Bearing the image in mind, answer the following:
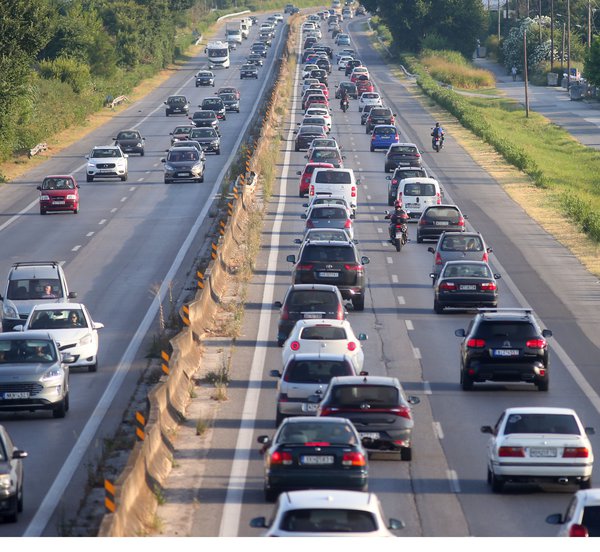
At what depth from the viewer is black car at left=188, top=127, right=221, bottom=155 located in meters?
76.4

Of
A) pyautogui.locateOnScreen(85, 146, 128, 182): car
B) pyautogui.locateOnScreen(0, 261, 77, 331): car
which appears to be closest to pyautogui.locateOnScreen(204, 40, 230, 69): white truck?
pyautogui.locateOnScreen(85, 146, 128, 182): car

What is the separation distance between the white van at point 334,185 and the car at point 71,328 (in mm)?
22682

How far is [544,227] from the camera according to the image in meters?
53.9

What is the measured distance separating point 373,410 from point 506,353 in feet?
20.1

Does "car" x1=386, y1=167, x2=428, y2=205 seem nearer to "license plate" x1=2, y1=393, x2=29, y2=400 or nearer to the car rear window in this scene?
"license plate" x1=2, y1=393, x2=29, y2=400

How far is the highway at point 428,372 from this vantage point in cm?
2016

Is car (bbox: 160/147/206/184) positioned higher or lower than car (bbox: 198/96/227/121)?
higher

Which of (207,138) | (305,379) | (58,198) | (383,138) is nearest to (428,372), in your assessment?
(305,379)

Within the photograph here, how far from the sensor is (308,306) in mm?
31438

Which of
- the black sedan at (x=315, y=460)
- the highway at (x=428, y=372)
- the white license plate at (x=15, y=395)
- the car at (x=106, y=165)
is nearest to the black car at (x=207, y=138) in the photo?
the car at (x=106, y=165)

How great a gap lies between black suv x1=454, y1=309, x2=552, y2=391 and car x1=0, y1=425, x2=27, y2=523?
1047cm

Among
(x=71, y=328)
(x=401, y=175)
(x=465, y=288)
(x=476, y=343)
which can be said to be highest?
(x=476, y=343)

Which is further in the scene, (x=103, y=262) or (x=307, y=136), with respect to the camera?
(x=307, y=136)

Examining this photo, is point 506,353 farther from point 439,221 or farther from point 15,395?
point 439,221
